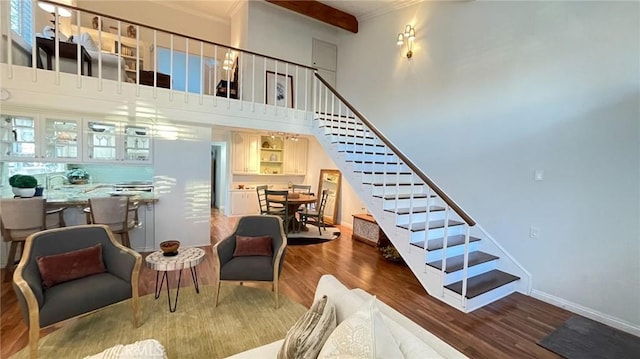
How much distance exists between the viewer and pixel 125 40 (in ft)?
18.8

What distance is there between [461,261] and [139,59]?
5673mm

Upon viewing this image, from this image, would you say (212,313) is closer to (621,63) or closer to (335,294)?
(335,294)

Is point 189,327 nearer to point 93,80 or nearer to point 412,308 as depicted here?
point 412,308

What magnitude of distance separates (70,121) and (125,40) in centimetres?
267

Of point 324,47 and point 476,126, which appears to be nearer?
point 476,126

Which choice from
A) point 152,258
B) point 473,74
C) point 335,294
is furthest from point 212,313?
point 473,74

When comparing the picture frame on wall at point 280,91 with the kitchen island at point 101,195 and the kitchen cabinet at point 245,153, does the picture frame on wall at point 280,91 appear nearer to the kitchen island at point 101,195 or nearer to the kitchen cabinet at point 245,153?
the kitchen cabinet at point 245,153

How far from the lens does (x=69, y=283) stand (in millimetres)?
2373

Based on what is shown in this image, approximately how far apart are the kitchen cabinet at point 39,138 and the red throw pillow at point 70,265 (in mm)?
2161

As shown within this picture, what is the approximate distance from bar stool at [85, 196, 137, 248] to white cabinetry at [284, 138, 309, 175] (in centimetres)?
446

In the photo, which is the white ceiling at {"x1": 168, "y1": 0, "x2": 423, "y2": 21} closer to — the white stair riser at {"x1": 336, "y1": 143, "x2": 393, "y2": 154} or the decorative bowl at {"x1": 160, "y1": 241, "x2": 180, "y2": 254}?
the white stair riser at {"x1": 336, "y1": 143, "x2": 393, "y2": 154}

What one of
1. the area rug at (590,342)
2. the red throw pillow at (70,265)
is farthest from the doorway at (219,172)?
the area rug at (590,342)

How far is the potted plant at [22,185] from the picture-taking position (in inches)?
144

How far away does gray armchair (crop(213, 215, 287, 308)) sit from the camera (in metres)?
2.93
